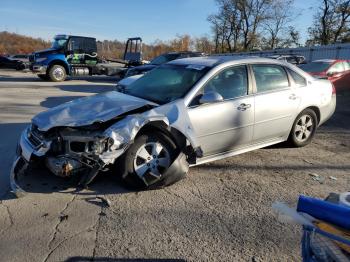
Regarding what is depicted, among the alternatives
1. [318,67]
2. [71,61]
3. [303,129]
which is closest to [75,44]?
[71,61]

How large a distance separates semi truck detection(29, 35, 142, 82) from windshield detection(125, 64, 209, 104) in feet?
48.0

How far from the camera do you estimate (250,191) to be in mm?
4562

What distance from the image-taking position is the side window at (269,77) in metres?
5.60

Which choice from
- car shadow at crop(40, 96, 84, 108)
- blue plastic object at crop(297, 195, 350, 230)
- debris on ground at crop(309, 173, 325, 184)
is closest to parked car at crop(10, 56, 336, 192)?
debris on ground at crop(309, 173, 325, 184)

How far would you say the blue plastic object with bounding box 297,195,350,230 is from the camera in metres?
1.97

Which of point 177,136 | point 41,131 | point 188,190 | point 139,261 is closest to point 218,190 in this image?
point 188,190

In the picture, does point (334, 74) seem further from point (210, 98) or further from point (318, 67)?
point (210, 98)

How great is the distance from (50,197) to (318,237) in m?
3.14

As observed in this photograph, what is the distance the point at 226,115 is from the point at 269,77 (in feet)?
4.06

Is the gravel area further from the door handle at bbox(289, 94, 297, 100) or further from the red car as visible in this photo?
the red car

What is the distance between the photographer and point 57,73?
19.4 metres

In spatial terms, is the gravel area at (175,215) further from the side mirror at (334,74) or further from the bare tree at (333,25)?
the bare tree at (333,25)

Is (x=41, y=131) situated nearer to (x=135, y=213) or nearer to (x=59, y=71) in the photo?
(x=135, y=213)

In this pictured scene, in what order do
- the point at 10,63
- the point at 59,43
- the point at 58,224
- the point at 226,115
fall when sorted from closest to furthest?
the point at 58,224 < the point at 226,115 < the point at 59,43 < the point at 10,63
